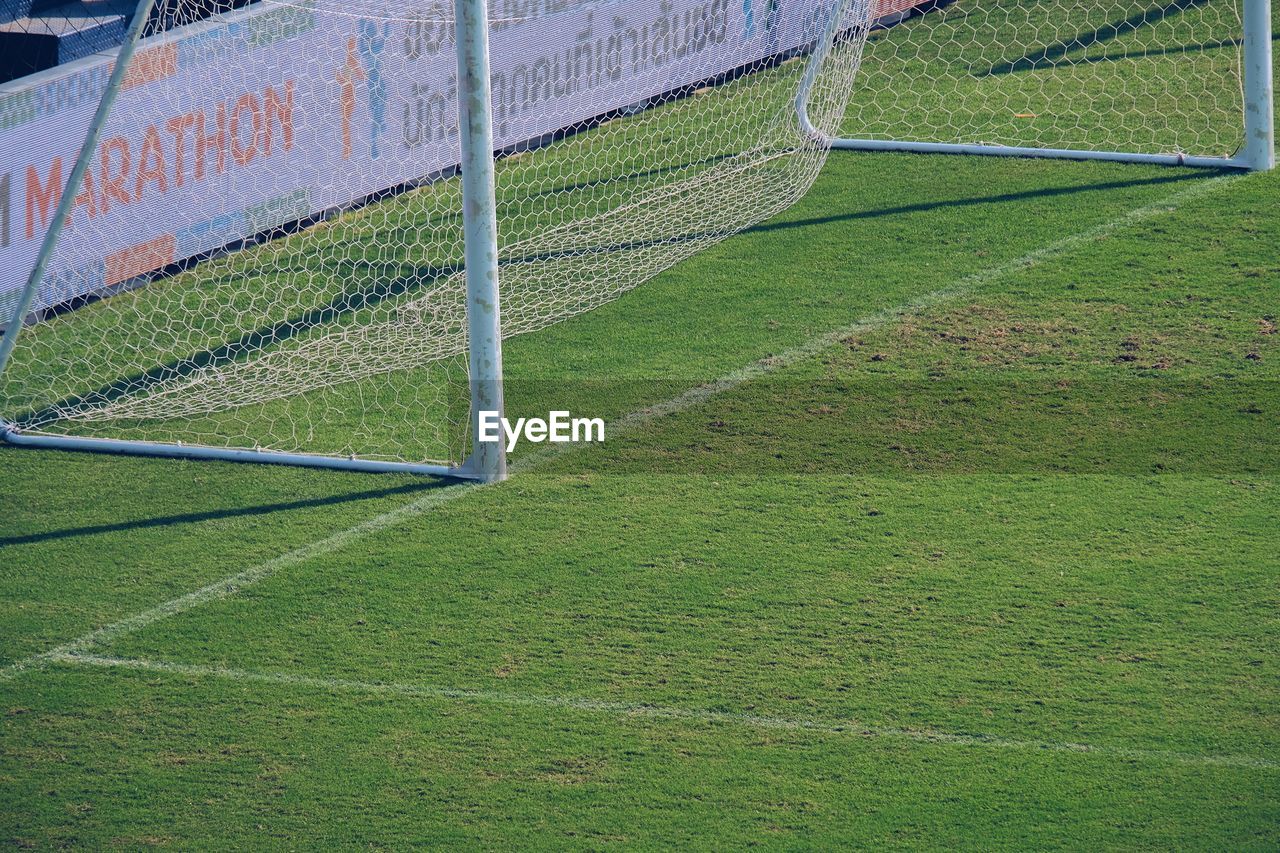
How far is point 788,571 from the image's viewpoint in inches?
237

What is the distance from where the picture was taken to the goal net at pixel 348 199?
7590 mm

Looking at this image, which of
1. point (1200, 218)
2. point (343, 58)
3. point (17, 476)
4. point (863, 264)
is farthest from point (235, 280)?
point (1200, 218)

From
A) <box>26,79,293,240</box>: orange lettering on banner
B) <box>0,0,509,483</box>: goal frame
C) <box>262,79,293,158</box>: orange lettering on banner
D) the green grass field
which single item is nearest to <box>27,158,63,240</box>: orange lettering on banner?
<box>26,79,293,240</box>: orange lettering on banner

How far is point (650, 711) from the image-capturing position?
5219 mm

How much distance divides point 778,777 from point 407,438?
109 inches

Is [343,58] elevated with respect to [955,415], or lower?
elevated

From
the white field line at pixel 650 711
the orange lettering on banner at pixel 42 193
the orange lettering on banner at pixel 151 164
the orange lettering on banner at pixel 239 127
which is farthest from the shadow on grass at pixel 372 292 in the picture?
the white field line at pixel 650 711

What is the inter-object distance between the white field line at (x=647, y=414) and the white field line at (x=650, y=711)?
0.19 meters

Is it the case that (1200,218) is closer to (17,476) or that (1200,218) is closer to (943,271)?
(943,271)

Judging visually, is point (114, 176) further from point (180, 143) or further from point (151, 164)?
point (180, 143)

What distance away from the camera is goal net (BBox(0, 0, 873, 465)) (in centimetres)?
759

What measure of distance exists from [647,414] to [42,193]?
314 centimetres

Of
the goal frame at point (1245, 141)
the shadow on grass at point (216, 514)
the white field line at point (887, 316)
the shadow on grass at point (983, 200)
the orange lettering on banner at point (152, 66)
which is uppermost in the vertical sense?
the orange lettering on banner at point (152, 66)

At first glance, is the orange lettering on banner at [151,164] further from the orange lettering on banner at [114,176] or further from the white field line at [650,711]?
the white field line at [650,711]
